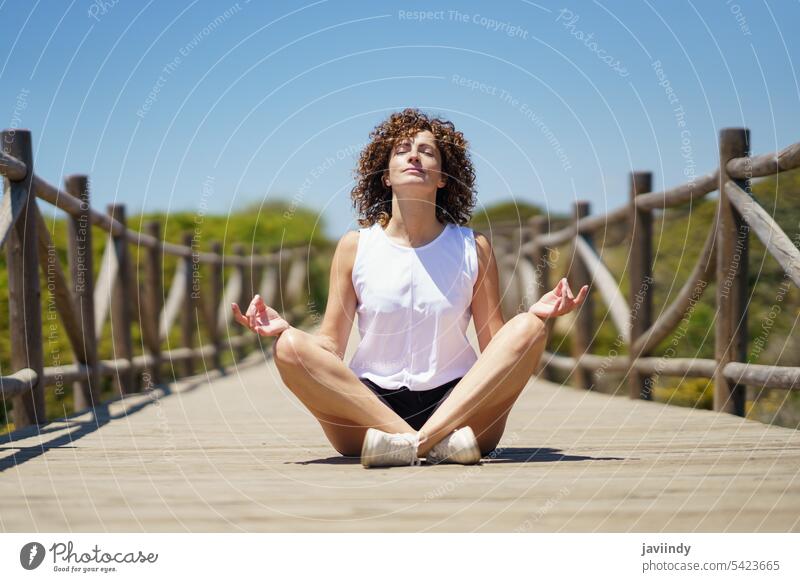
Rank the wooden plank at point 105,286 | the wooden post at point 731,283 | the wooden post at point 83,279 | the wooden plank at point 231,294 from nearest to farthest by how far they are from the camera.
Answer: the wooden post at point 731,283 → the wooden post at point 83,279 → the wooden plank at point 105,286 → the wooden plank at point 231,294

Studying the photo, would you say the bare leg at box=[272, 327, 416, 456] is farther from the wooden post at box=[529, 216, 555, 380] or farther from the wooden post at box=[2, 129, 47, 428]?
the wooden post at box=[529, 216, 555, 380]

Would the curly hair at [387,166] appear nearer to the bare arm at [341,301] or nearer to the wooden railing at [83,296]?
the bare arm at [341,301]

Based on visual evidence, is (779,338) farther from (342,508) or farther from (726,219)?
(342,508)

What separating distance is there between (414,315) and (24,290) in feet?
6.24

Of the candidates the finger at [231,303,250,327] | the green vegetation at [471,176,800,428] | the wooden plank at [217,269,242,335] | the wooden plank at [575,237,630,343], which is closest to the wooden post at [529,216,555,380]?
the green vegetation at [471,176,800,428]

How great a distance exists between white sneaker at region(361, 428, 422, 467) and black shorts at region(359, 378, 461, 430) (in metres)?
0.29

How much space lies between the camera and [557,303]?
2906mm

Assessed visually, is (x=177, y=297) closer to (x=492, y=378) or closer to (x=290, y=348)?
(x=290, y=348)

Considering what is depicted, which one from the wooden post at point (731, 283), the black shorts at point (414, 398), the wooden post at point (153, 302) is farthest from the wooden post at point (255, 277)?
the black shorts at point (414, 398)

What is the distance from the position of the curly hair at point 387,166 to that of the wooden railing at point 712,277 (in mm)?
1100

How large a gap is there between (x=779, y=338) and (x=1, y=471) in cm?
664

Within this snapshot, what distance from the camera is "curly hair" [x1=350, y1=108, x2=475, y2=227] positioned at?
3348 millimetres

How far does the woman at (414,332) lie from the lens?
2936 mm
